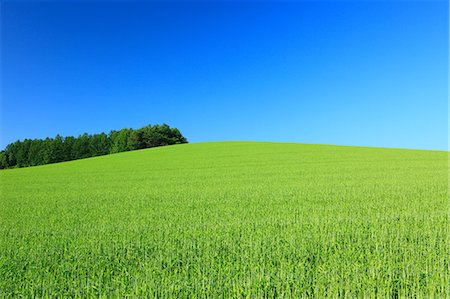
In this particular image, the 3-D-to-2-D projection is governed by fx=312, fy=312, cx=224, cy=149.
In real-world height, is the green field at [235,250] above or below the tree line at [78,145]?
below

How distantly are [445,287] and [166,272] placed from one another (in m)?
4.66

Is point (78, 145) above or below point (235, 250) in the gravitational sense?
above

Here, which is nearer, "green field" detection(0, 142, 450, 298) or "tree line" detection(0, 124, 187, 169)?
"green field" detection(0, 142, 450, 298)

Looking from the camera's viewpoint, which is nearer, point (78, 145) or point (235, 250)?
point (235, 250)

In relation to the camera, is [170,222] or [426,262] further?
[170,222]

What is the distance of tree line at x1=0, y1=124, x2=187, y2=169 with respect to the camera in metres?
83.8

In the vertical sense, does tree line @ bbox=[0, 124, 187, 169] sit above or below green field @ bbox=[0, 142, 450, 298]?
above

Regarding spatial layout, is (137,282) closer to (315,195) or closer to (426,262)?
(426,262)

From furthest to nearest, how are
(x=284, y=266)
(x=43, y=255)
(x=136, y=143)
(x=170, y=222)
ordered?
(x=136, y=143) < (x=170, y=222) < (x=43, y=255) < (x=284, y=266)

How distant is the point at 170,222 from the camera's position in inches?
377

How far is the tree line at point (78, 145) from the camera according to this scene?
8375cm

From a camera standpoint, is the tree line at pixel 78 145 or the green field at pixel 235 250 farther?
the tree line at pixel 78 145

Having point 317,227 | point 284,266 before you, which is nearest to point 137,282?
point 284,266

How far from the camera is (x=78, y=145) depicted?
88188 mm
